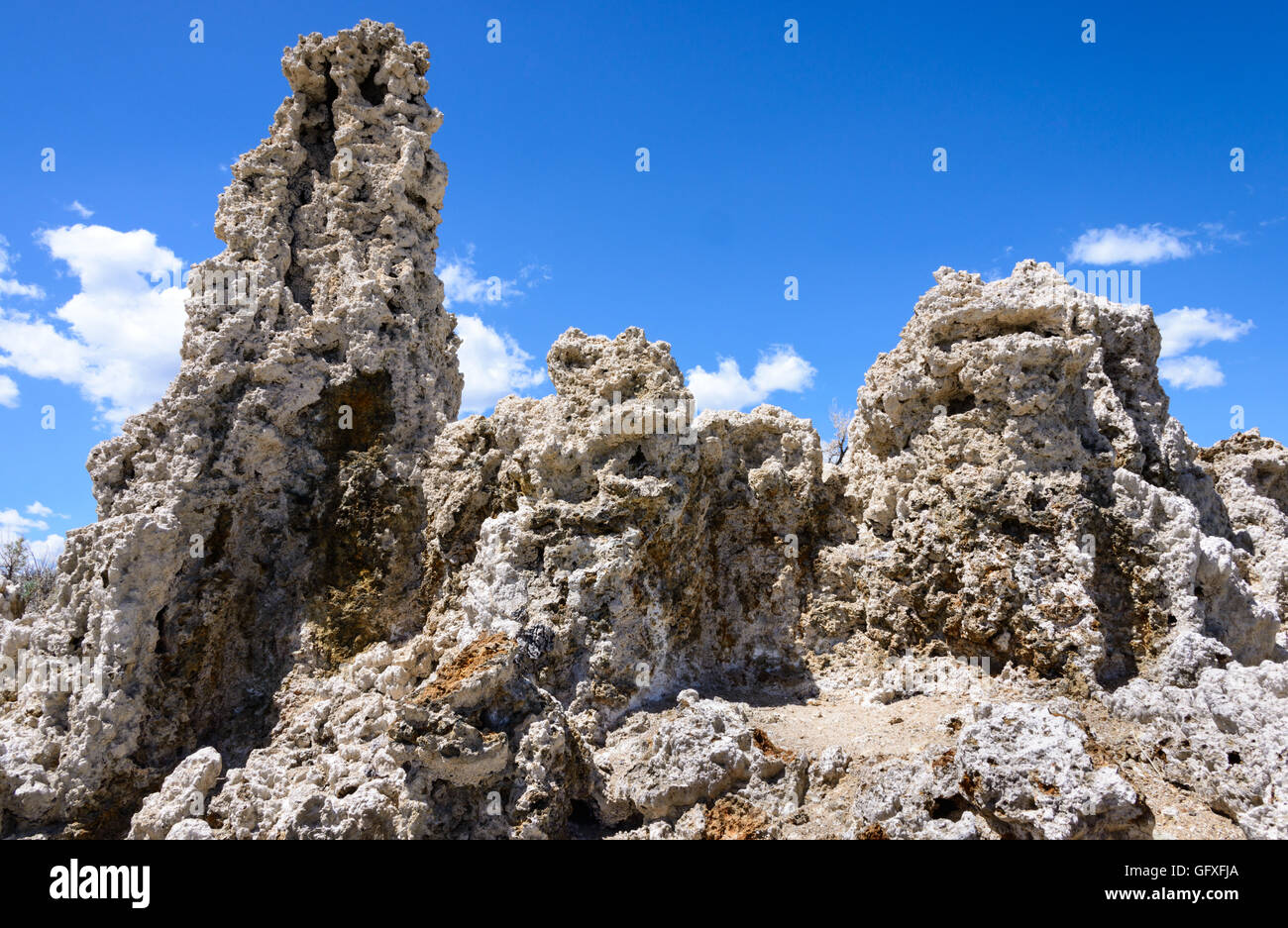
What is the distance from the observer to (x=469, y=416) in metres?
9.19

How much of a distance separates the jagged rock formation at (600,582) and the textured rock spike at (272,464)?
0.04 m

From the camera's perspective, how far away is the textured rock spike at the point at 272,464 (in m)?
7.92

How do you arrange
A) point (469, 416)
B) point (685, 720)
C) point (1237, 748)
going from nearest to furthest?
point (1237, 748), point (685, 720), point (469, 416)

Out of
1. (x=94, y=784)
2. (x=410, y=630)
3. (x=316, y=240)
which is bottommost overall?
(x=94, y=784)

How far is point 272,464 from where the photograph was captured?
29.7 ft

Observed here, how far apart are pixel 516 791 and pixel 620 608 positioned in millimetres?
1999

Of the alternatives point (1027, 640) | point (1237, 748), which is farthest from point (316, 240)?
point (1237, 748)

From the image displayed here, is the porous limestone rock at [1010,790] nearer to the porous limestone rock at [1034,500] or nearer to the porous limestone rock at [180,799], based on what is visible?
the porous limestone rock at [1034,500]

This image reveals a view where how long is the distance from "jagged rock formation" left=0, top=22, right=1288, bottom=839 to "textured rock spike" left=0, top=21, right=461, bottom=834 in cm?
4

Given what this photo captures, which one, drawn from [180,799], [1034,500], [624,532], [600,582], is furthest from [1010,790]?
[180,799]

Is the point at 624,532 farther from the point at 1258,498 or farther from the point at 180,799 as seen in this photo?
the point at 1258,498

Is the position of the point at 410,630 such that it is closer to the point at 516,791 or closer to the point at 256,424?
the point at 256,424

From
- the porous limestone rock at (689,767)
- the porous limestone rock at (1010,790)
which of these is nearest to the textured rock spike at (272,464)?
the porous limestone rock at (689,767)

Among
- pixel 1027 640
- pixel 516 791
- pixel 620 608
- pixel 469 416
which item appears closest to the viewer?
pixel 516 791
